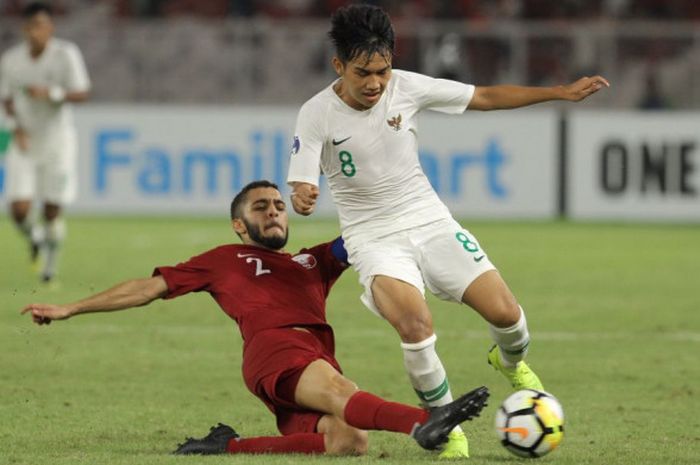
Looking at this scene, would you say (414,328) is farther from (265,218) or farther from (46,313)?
(46,313)

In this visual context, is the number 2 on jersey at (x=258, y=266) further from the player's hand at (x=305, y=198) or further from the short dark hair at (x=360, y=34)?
the short dark hair at (x=360, y=34)

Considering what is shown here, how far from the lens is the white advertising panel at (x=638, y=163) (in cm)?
2050

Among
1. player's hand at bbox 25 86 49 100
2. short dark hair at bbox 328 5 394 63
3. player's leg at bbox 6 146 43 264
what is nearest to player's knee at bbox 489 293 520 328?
short dark hair at bbox 328 5 394 63

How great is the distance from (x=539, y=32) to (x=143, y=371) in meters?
14.1

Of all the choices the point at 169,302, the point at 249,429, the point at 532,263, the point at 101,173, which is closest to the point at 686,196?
the point at 532,263

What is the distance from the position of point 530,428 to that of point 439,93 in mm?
1755

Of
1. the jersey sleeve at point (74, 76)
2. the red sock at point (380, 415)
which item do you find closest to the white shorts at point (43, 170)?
the jersey sleeve at point (74, 76)

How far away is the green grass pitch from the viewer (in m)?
7.00

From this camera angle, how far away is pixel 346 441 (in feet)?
21.5

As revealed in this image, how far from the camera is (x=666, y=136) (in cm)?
2061

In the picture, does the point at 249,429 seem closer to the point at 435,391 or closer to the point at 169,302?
the point at 435,391

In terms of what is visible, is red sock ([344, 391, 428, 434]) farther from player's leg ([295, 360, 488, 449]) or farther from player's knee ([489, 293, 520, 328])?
player's knee ([489, 293, 520, 328])

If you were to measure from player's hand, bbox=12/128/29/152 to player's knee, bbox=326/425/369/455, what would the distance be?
8.85 meters

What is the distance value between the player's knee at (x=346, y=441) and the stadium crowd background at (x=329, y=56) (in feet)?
52.1
